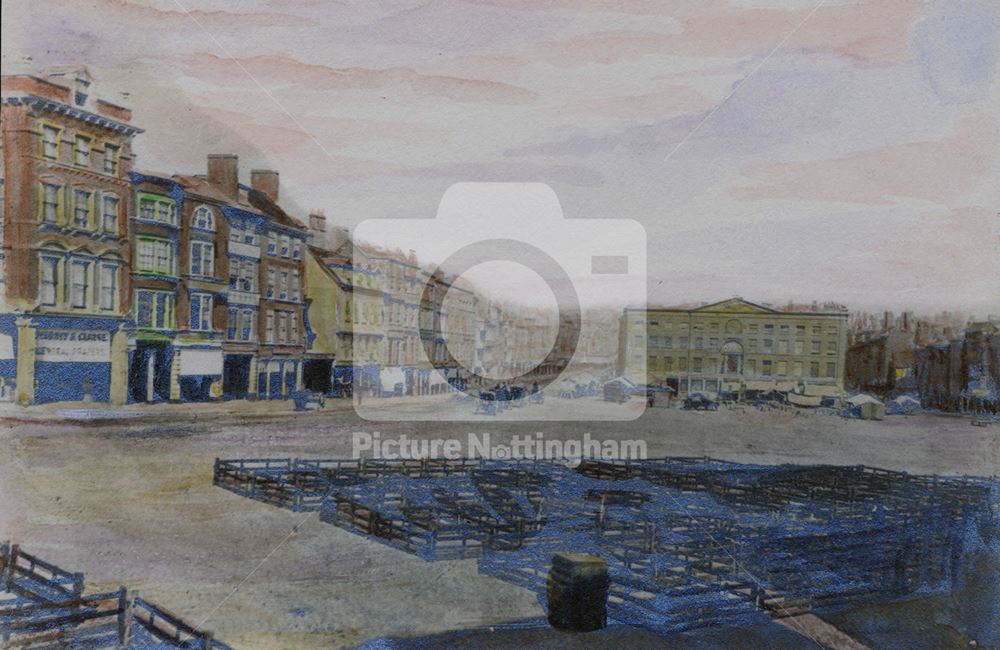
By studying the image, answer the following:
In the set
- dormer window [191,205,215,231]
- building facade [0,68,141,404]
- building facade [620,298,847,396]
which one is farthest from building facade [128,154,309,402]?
building facade [620,298,847,396]

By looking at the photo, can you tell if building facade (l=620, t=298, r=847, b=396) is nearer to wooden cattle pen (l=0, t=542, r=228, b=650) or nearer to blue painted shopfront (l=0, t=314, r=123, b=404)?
wooden cattle pen (l=0, t=542, r=228, b=650)

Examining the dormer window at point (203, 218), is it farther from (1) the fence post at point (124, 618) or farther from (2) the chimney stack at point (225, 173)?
(1) the fence post at point (124, 618)

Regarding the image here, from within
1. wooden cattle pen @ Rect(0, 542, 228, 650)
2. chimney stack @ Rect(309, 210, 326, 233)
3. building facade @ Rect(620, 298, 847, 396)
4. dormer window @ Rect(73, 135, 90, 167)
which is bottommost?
wooden cattle pen @ Rect(0, 542, 228, 650)

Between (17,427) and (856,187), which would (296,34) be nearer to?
(17,427)

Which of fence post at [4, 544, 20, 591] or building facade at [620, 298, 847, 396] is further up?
building facade at [620, 298, 847, 396]

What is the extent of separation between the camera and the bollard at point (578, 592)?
467 centimetres

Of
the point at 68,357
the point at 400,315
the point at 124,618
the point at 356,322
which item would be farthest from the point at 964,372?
the point at 68,357

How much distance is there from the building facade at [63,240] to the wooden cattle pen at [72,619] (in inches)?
46.6

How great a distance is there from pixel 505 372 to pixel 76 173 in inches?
130

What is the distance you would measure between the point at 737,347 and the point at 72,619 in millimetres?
4855

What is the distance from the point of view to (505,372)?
5.63 meters

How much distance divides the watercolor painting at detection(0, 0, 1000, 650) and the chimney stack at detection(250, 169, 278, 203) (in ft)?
0.07

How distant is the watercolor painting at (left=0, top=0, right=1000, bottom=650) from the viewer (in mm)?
5160


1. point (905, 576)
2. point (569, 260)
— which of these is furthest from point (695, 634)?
→ point (569, 260)
